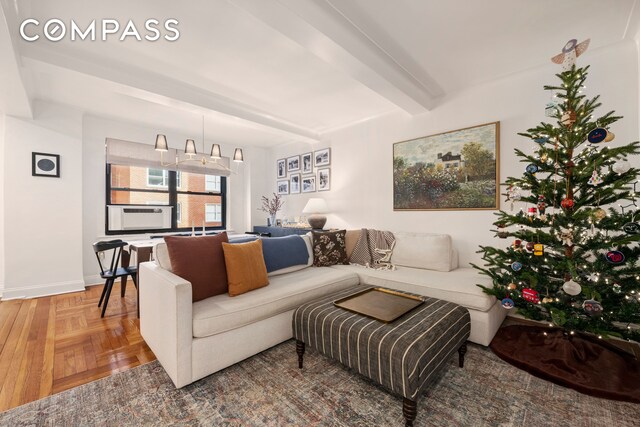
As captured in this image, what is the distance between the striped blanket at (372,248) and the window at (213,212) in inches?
133

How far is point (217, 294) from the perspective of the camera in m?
2.05

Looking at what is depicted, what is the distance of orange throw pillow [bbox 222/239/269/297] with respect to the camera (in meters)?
2.07

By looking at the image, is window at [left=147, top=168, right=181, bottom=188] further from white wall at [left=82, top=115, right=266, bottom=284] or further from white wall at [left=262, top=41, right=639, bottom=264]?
white wall at [left=262, top=41, right=639, bottom=264]

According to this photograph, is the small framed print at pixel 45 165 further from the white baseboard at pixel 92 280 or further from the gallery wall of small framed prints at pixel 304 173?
the gallery wall of small framed prints at pixel 304 173

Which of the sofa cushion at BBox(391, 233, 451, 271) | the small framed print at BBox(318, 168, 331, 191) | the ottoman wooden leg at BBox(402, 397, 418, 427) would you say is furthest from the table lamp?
the ottoman wooden leg at BBox(402, 397, 418, 427)

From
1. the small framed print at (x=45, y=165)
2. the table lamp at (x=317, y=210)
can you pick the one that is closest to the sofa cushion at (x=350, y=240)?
the table lamp at (x=317, y=210)

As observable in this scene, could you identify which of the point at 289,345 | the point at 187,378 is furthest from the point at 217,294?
the point at 289,345

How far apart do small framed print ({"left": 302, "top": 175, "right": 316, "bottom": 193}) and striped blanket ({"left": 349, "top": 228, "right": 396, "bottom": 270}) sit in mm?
1729

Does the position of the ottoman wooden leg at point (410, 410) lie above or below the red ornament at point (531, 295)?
below

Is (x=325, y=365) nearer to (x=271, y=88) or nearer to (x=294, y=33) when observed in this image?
(x=294, y=33)

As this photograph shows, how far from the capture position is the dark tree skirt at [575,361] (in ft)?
5.17

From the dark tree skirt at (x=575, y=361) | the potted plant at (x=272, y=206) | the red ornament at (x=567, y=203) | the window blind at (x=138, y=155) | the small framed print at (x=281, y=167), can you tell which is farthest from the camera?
the small framed print at (x=281, y=167)

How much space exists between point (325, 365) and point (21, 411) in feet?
5.62

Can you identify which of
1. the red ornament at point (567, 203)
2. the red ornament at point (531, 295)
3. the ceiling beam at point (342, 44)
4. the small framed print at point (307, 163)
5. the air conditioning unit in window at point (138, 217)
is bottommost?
the red ornament at point (531, 295)
